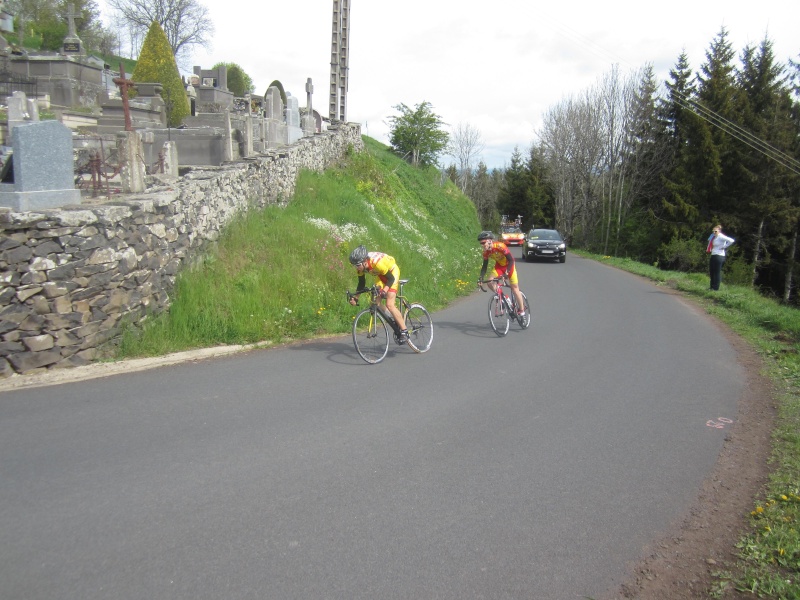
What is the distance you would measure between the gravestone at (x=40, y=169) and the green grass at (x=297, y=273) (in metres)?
2.10

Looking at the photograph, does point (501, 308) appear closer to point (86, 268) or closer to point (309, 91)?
point (86, 268)

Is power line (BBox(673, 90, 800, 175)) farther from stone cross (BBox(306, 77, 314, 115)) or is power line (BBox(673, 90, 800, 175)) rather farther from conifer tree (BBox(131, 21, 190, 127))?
conifer tree (BBox(131, 21, 190, 127))

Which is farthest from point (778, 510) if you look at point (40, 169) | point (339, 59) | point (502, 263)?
point (339, 59)

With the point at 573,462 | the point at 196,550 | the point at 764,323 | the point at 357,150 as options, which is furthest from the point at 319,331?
the point at 357,150

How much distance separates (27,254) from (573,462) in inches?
260

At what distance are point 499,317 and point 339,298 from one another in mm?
3099

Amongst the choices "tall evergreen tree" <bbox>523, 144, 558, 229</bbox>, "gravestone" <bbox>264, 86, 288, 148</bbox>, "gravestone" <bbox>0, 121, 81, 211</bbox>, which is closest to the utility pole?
"gravestone" <bbox>264, 86, 288, 148</bbox>

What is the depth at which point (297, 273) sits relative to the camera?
12227 mm

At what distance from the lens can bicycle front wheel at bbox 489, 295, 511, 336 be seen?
1140cm

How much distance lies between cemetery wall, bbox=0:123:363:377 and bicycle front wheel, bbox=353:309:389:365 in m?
3.06

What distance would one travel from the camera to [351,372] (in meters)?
8.51

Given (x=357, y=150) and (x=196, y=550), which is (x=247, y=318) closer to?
(x=196, y=550)

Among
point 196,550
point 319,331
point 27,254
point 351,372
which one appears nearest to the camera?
point 196,550

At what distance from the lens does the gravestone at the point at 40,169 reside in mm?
8227
